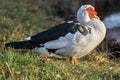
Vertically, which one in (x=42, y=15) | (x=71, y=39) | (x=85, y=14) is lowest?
(x=71, y=39)

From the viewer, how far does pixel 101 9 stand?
1574 centimetres

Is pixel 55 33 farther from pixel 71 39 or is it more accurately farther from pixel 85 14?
pixel 85 14

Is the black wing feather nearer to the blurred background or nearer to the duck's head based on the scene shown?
the duck's head

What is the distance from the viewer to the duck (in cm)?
782

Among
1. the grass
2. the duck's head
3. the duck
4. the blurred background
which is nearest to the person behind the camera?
the grass

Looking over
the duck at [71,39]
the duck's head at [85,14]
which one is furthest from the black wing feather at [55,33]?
the duck's head at [85,14]

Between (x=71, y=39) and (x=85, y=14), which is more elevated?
(x=85, y=14)

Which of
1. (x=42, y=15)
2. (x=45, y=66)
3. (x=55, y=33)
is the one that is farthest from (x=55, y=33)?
(x=42, y=15)

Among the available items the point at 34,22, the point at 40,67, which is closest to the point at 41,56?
the point at 40,67

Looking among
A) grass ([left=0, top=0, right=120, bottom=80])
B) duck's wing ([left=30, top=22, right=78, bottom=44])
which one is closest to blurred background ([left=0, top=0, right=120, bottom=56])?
grass ([left=0, top=0, right=120, bottom=80])

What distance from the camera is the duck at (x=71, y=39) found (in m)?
7.82

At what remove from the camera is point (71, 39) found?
778 cm

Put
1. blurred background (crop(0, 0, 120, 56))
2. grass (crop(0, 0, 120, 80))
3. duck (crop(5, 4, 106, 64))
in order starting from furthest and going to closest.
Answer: blurred background (crop(0, 0, 120, 56)), duck (crop(5, 4, 106, 64)), grass (crop(0, 0, 120, 80))

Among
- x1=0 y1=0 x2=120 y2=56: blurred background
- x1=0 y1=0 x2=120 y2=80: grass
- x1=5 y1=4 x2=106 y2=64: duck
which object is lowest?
x1=0 y1=0 x2=120 y2=80: grass
